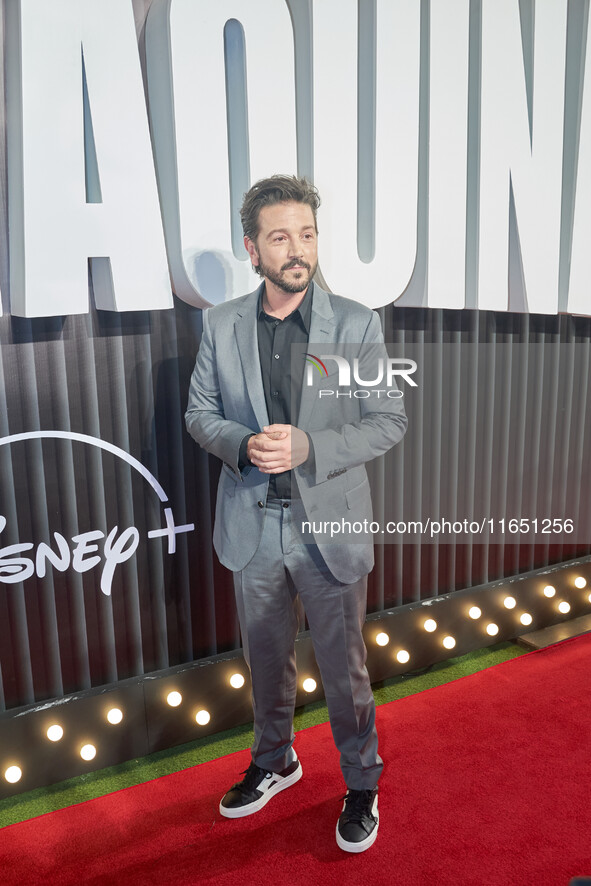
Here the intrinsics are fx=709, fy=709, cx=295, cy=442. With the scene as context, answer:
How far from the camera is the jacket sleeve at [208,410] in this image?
1.96m

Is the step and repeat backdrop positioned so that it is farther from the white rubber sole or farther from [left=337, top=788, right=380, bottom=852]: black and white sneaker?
[left=337, top=788, right=380, bottom=852]: black and white sneaker

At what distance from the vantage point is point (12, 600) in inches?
86.0

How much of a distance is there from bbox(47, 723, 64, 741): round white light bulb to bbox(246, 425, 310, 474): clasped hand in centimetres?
112

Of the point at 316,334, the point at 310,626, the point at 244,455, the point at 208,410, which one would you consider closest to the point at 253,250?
the point at 316,334

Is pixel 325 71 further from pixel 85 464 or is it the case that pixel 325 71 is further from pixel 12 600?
pixel 12 600

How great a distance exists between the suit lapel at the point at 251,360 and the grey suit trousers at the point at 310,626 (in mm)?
269

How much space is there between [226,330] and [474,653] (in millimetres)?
1863

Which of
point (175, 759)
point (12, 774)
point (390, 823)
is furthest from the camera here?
point (175, 759)

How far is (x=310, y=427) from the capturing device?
→ 1949mm

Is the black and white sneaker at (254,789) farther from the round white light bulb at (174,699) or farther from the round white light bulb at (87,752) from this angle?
the round white light bulb at (87,752)

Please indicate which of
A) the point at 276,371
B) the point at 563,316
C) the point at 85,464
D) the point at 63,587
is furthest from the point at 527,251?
the point at 63,587

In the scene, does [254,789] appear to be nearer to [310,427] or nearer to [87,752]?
[87,752]

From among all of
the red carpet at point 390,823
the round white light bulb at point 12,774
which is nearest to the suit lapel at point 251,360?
the red carpet at point 390,823

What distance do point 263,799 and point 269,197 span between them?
5.81ft
